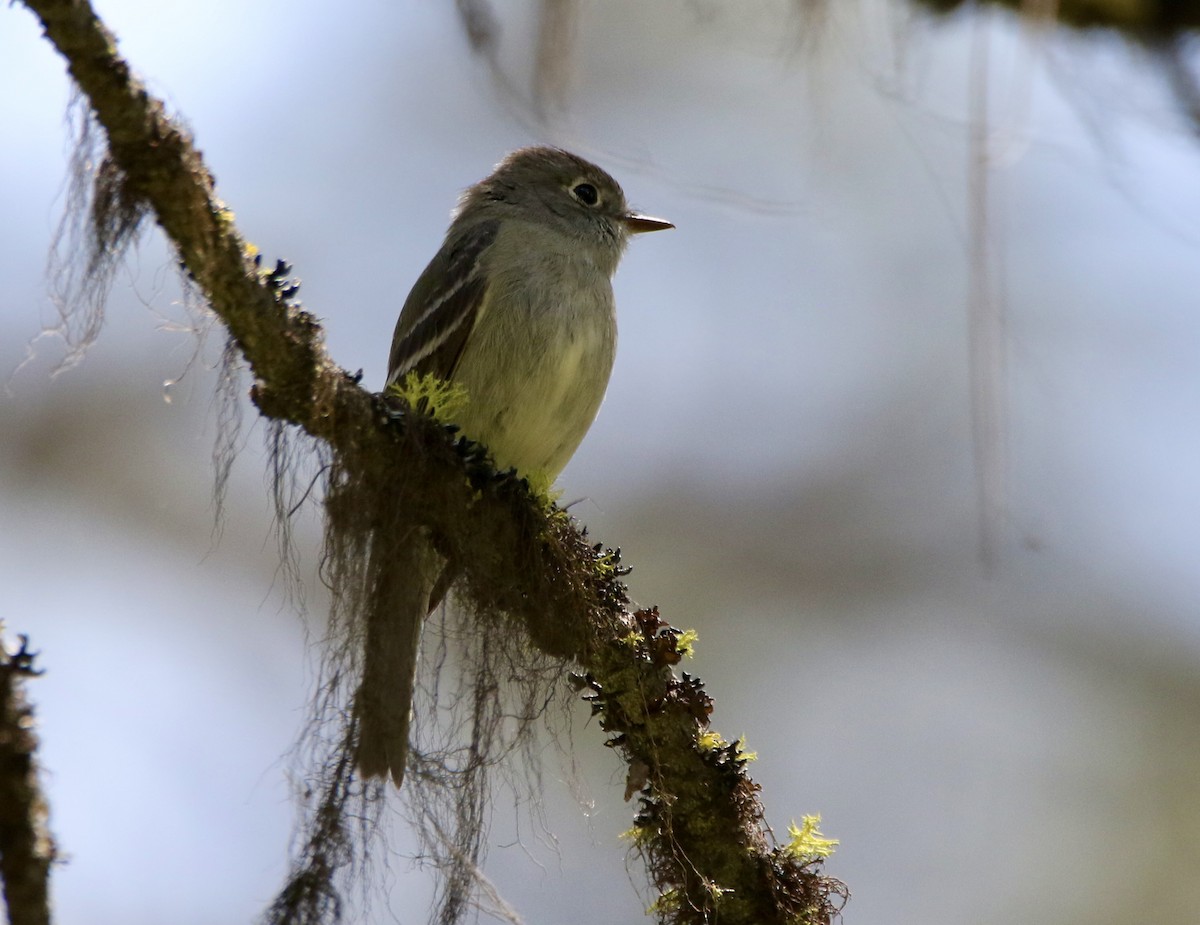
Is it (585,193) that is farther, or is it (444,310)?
(585,193)

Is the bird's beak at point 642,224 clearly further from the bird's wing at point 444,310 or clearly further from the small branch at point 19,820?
the small branch at point 19,820

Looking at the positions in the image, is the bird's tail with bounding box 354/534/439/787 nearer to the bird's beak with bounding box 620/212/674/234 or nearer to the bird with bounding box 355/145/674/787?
the bird with bounding box 355/145/674/787

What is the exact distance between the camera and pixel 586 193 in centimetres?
567

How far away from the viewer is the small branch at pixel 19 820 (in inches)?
81.2

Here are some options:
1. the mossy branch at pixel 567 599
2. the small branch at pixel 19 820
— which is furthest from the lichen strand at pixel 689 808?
the small branch at pixel 19 820

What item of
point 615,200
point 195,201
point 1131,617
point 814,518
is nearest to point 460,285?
point 615,200

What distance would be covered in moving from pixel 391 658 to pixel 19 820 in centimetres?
102

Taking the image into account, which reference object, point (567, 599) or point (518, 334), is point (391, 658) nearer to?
point (567, 599)

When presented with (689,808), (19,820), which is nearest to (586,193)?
(689,808)

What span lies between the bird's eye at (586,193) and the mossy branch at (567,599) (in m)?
2.37

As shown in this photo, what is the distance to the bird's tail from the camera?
283 cm

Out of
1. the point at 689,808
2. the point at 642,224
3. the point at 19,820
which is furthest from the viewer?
the point at 642,224

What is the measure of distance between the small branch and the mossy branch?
3.43 ft

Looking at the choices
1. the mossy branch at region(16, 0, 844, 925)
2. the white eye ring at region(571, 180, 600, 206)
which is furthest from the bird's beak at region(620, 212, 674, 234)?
the mossy branch at region(16, 0, 844, 925)
